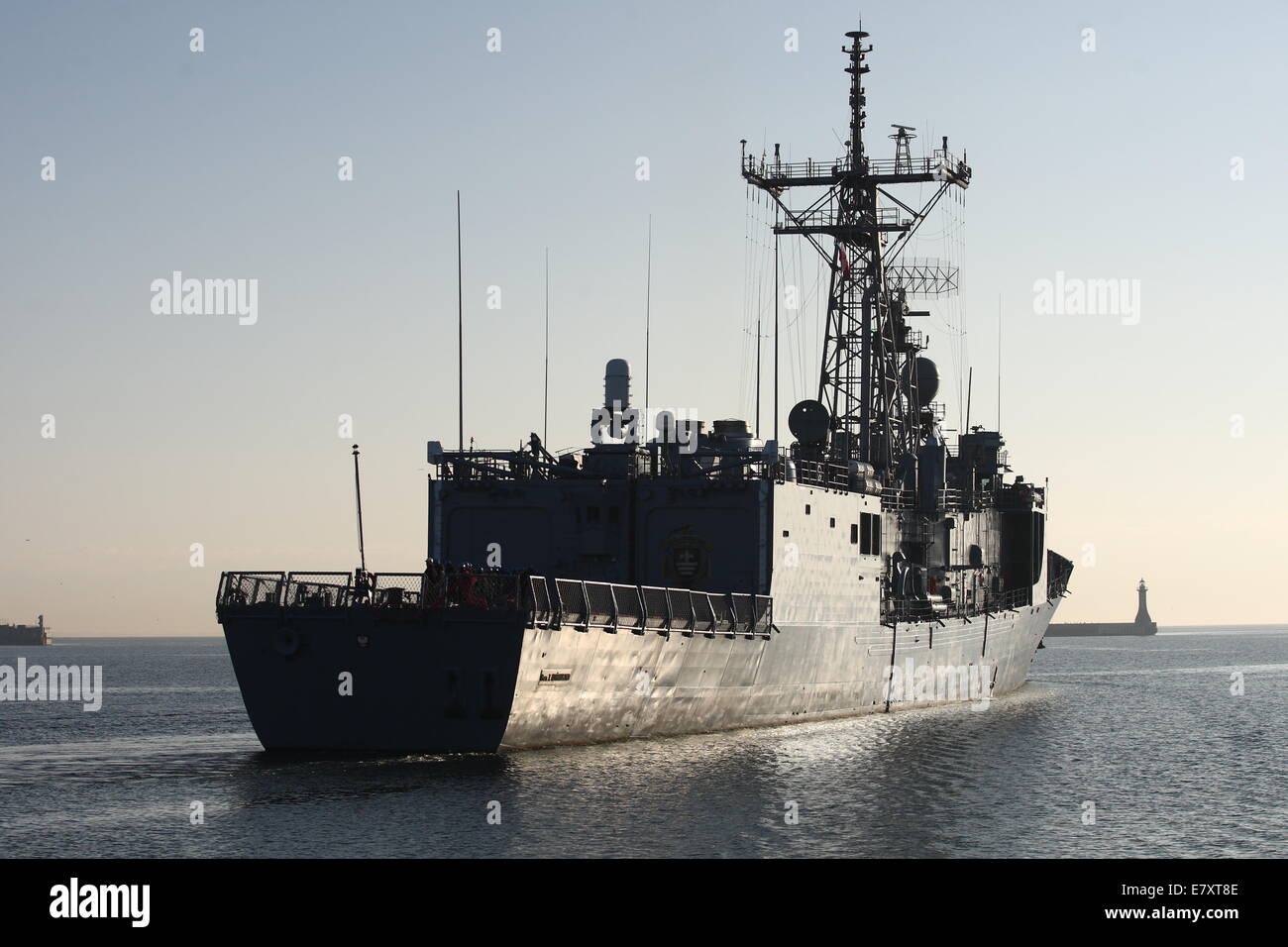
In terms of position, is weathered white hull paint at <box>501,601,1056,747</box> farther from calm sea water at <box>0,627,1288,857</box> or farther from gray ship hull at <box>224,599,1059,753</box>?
calm sea water at <box>0,627,1288,857</box>

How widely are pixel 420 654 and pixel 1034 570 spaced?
120ft

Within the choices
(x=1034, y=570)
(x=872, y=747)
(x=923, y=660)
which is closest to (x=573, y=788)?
(x=872, y=747)

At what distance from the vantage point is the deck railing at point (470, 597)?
3148cm

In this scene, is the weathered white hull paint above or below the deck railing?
below

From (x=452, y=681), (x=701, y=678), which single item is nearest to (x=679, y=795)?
(x=452, y=681)

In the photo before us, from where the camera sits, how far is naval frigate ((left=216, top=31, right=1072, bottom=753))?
104ft

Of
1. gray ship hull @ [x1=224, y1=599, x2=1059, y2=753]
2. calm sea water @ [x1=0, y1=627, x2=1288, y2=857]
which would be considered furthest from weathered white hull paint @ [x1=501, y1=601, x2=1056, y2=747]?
calm sea water @ [x1=0, y1=627, x2=1288, y2=857]

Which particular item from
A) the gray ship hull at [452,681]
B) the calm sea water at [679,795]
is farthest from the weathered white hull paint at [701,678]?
the calm sea water at [679,795]

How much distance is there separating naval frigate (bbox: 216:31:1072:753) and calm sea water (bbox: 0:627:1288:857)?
1.10 metres

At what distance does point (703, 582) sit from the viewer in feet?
134

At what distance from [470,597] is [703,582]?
10.7 meters

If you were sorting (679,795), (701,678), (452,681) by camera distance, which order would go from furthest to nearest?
1. (701,678)
2. (452,681)
3. (679,795)

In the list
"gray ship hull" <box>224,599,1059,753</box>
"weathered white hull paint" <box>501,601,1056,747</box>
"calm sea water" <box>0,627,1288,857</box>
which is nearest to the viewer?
"calm sea water" <box>0,627,1288,857</box>

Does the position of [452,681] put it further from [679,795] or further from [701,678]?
[701,678]
